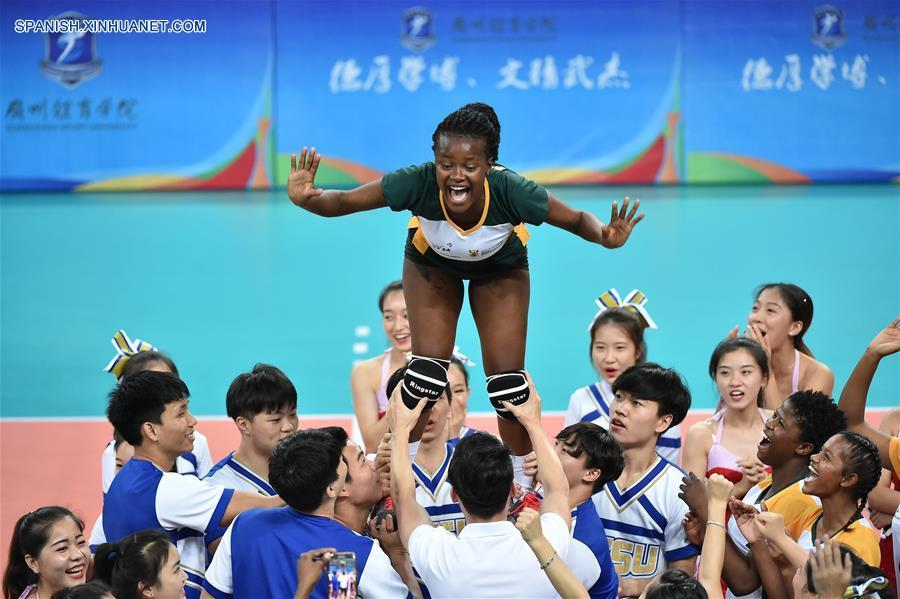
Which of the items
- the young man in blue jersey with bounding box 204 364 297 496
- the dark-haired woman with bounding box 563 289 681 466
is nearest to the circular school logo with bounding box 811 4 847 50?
the dark-haired woman with bounding box 563 289 681 466

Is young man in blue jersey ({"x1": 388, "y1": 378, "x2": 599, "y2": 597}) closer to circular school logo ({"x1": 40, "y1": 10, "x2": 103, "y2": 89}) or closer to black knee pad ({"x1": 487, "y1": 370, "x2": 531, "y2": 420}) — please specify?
black knee pad ({"x1": 487, "y1": 370, "x2": 531, "y2": 420})

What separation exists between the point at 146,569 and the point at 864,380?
292cm

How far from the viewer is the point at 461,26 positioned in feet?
47.7

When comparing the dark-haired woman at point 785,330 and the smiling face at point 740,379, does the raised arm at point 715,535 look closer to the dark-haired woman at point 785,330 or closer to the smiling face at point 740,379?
the smiling face at point 740,379

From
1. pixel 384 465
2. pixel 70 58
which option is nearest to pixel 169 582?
pixel 384 465

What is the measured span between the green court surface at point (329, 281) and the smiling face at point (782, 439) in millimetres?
4040

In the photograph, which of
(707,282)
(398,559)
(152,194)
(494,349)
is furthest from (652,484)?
(152,194)

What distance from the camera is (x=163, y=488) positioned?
3986 mm

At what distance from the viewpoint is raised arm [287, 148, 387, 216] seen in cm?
416

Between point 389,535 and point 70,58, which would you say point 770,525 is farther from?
point 70,58

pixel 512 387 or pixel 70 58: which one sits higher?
pixel 70 58

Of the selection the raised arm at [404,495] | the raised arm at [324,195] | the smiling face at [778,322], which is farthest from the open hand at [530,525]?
the smiling face at [778,322]

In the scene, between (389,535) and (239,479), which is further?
(239,479)

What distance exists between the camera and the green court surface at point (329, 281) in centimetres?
927
